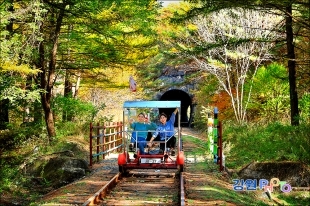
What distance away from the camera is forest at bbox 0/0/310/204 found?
493 inches

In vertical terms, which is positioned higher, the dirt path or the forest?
the forest

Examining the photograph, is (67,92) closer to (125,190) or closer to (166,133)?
(166,133)

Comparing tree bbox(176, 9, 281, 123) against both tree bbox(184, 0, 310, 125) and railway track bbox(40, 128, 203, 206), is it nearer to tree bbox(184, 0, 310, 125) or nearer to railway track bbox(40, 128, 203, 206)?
tree bbox(184, 0, 310, 125)

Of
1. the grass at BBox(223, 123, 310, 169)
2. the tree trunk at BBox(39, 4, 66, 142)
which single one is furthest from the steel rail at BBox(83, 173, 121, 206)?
the tree trunk at BBox(39, 4, 66, 142)

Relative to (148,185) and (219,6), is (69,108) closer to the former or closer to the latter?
(148,185)

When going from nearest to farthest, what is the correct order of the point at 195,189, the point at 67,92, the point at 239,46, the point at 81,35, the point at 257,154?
the point at 195,189 → the point at 257,154 → the point at 81,35 → the point at 239,46 → the point at 67,92

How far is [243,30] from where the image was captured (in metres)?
22.3

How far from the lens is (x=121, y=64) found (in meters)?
20.1

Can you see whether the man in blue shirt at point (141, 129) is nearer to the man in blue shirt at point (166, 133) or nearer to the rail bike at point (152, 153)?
the rail bike at point (152, 153)

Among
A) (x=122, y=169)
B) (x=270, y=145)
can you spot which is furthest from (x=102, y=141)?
(x=270, y=145)

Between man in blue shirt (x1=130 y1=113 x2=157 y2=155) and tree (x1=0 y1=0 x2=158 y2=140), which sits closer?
man in blue shirt (x1=130 y1=113 x2=157 y2=155)

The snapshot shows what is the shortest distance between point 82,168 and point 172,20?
5195mm

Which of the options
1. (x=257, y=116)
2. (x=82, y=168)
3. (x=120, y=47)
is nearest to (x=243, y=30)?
(x=257, y=116)

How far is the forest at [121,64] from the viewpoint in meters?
12.5
